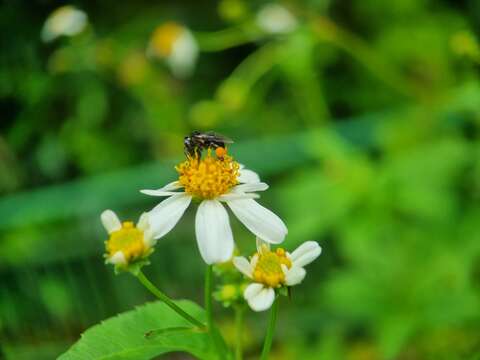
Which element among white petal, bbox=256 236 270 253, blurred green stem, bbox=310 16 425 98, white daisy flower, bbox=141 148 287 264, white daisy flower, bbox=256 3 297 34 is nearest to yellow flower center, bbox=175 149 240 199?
white daisy flower, bbox=141 148 287 264

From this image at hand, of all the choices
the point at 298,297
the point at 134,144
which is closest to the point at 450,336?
the point at 298,297

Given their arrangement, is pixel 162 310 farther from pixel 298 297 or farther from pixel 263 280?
pixel 298 297

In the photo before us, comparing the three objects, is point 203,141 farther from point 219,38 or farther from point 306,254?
point 219,38

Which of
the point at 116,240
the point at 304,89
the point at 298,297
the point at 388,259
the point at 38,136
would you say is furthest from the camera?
the point at 38,136

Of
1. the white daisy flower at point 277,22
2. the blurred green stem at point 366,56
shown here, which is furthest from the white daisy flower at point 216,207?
the white daisy flower at point 277,22

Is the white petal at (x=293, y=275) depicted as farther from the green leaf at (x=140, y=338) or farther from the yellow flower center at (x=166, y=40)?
the yellow flower center at (x=166, y=40)

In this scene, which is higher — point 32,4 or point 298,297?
point 32,4

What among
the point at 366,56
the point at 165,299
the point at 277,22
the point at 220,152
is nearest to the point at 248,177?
the point at 220,152
